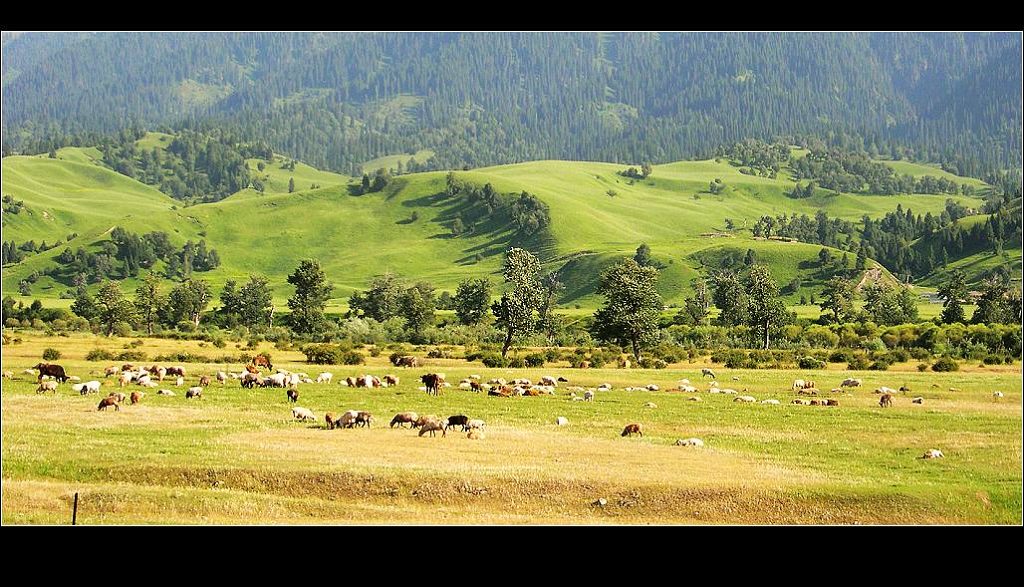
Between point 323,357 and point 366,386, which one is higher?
point 323,357

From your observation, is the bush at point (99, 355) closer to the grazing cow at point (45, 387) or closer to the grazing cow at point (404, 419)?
the grazing cow at point (45, 387)

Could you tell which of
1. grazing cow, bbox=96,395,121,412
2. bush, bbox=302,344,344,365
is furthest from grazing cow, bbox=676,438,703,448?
bush, bbox=302,344,344,365

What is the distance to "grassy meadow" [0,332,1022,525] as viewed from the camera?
27.8 metres

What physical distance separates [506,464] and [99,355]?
168 feet

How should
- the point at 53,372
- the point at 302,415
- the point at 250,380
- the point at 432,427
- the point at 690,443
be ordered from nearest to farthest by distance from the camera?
the point at 690,443, the point at 432,427, the point at 302,415, the point at 53,372, the point at 250,380

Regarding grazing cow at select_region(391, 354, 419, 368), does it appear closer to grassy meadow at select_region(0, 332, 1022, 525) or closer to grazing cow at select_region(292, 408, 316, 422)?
grassy meadow at select_region(0, 332, 1022, 525)

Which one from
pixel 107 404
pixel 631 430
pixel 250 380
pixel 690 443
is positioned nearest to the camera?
pixel 690 443

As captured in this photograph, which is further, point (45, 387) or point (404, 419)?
point (45, 387)

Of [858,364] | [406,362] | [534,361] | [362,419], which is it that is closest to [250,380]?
[362,419]

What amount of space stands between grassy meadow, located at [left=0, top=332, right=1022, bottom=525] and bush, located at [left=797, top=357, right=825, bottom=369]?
31543mm

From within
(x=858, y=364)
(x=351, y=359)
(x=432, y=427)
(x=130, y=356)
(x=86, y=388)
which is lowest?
(x=858, y=364)

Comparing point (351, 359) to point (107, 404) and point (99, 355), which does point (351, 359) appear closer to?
point (99, 355)

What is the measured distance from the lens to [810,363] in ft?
265

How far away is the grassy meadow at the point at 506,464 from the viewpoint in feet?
91.0
